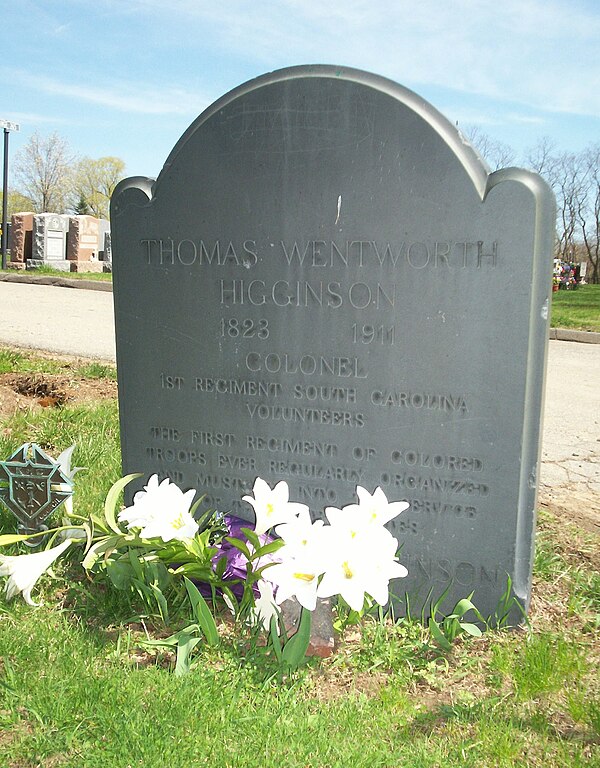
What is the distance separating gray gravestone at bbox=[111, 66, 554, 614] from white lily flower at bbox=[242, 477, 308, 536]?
341mm

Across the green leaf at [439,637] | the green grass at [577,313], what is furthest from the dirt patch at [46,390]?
the green grass at [577,313]

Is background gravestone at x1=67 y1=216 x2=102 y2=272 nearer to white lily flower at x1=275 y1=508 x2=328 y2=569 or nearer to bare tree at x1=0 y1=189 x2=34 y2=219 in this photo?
white lily flower at x1=275 y1=508 x2=328 y2=569

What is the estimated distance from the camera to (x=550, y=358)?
942cm

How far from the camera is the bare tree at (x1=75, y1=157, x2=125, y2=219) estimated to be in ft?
224

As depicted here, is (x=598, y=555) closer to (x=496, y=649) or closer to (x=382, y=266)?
(x=496, y=649)

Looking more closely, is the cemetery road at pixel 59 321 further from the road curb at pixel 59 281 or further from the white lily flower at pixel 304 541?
the white lily flower at pixel 304 541

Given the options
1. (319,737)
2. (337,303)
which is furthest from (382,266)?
(319,737)

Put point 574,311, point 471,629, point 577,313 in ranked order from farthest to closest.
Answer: point 574,311
point 577,313
point 471,629

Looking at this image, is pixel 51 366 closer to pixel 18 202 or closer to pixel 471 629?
pixel 471 629

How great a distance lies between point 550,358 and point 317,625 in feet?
24.9

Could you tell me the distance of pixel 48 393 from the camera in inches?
219

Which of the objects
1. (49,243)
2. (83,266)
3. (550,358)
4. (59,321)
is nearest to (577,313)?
(550,358)

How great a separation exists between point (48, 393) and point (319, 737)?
159 inches

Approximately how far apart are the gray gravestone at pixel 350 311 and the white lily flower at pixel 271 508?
1.12ft
